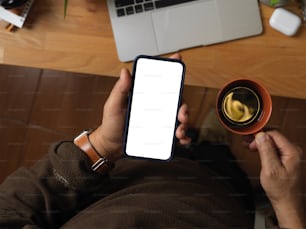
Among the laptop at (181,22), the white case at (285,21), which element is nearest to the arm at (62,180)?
the laptop at (181,22)

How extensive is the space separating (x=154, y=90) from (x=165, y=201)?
16 centimetres

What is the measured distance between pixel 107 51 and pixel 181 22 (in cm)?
13

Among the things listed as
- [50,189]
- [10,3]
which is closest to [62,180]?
[50,189]

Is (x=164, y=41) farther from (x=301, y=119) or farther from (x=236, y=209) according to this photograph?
(x=301, y=119)

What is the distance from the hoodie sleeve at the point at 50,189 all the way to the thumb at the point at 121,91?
0.09m

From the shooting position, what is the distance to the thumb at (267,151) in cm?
55

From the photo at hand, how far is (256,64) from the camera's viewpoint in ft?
1.99

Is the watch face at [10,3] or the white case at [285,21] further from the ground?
the watch face at [10,3]

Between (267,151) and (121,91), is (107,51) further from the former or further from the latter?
(267,151)

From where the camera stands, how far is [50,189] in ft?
1.99

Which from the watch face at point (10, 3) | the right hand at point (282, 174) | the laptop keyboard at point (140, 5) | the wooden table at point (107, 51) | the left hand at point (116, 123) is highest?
the watch face at point (10, 3)

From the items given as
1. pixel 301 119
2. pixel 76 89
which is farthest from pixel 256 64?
pixel 76 89

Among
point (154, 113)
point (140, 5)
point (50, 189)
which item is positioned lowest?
point (50, 189)

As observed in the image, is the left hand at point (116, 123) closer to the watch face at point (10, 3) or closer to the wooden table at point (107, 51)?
the wooden table at point (107, 51)
